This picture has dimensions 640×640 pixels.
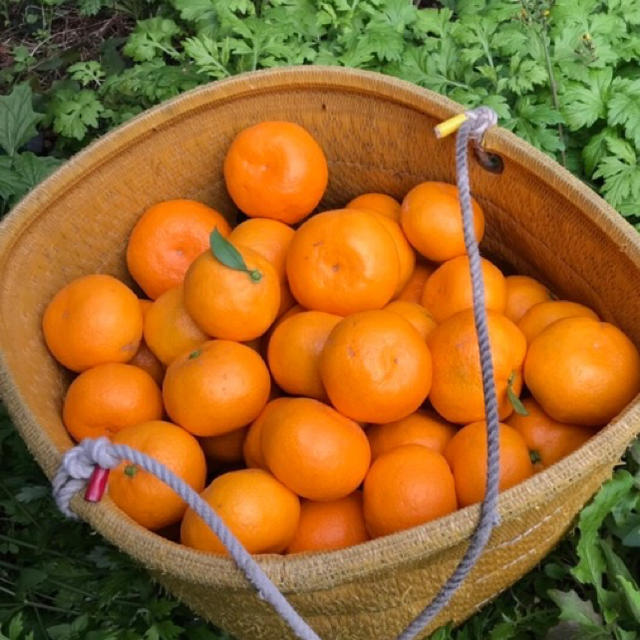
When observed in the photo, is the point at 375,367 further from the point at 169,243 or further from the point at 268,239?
the point at 169,243

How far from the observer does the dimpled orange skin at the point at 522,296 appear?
1.43m

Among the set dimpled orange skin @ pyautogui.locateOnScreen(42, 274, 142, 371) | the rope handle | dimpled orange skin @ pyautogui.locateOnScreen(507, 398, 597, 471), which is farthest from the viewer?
dimpled orange skin @ pyautogui.locateOnScreen(42, 274, 142, 371)

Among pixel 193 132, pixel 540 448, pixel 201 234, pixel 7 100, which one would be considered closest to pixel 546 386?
pixel 540 448

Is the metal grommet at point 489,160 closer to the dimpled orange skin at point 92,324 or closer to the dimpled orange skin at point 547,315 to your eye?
the dimpled orange skin at point 547,315

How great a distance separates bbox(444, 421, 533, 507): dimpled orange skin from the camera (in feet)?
3.67

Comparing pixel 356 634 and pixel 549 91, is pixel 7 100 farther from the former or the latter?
pixel 356 634

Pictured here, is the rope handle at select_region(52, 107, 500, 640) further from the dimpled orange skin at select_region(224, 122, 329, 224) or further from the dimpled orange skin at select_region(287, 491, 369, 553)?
the dimpled orange skin at select_region(224, 122, 329, 224)

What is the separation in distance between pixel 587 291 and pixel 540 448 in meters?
0.32

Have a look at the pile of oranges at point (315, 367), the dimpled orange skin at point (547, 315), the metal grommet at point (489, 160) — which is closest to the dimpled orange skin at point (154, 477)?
the pile of oranges at point (315, 367)

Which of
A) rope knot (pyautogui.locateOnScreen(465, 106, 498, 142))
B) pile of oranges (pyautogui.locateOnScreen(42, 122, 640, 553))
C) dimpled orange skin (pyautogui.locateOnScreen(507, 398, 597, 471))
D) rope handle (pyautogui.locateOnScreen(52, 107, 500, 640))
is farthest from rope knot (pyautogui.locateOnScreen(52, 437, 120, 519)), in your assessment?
rope knot (pyautogui.locateOnScreen(465, 106, 498, 142))

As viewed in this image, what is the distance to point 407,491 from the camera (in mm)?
1104

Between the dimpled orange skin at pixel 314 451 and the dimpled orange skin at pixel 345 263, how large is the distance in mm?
202

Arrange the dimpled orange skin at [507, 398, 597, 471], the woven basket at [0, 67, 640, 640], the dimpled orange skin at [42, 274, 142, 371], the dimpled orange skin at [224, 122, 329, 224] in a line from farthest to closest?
the dimpled orange skin at [224, 122, 329, 224]
the dimpled orange skin at [42, 274, 142, 371]
the dimpled orange skin at [507, 398, 597, 471]
the woven basket at [0, 67, 640, 640]

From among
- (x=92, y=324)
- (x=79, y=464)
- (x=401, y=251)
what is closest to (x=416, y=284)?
(x=401, y=251)
